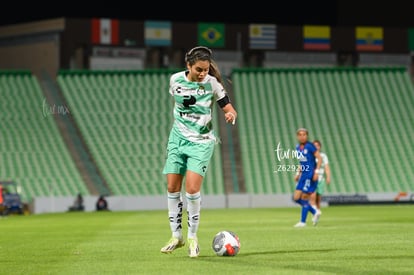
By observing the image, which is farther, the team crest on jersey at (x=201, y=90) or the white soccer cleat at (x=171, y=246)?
the white soccer cleat at (x=171, y=246)

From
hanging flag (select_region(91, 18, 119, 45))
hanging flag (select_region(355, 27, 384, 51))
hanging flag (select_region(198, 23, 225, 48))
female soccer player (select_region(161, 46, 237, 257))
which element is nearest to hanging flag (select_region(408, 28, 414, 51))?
hanging flag (select_region(355, 27, 384, 51))

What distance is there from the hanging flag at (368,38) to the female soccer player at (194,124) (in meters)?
44.1

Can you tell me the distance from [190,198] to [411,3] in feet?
149

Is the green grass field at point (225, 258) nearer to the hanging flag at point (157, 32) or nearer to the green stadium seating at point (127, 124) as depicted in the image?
A: the green stadium seating at point (127, 124)

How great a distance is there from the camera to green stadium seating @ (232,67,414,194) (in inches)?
1853

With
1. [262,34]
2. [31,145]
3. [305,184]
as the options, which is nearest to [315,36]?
[262,34]

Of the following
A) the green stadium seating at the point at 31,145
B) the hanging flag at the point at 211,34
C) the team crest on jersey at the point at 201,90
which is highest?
the hanging flag at the point at 211,34

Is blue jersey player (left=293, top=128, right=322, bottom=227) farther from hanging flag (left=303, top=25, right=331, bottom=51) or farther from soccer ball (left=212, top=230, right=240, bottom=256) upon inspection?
hanging flag (left=303, top=25, right=331, bottom=51)

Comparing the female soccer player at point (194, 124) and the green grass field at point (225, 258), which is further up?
the female soccer player at point (194, 124)

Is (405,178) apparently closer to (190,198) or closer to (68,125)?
(68,125)

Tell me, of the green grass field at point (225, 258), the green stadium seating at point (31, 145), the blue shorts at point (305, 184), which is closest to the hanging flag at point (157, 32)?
the green stadium seating at point (31, 145)

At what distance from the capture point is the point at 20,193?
41.4m

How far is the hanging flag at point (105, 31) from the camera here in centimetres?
5112

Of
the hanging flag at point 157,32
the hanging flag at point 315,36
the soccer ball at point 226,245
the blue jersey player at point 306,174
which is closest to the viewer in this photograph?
the soccer ball at point 226,245
